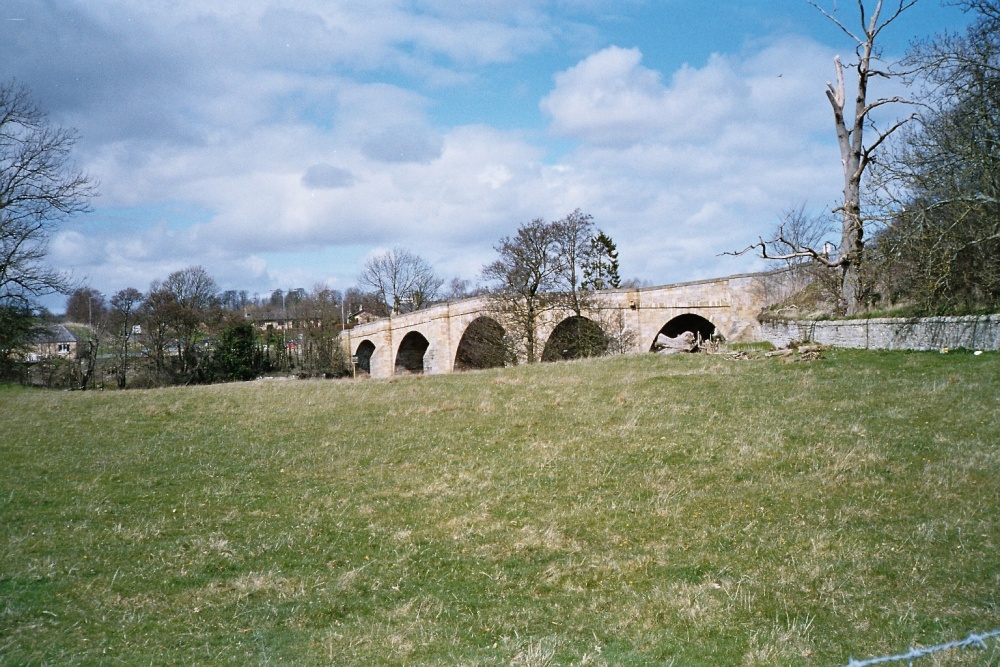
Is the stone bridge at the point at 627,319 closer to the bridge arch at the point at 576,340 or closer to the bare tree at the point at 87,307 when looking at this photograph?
the bridge arch at the point at 576,340

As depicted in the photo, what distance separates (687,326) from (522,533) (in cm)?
2616

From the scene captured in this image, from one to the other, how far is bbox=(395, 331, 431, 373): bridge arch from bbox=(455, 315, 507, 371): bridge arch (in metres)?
9.12

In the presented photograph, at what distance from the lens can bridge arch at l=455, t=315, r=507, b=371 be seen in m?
35.2

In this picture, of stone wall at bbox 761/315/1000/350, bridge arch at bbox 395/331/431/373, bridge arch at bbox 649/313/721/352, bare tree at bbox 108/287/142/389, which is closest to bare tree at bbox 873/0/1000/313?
stone wall at bbox 761/315/1000/350

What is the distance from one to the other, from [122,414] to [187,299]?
146ft

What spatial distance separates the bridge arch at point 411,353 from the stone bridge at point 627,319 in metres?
2.02

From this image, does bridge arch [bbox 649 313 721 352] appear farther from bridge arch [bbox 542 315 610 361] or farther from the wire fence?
the wire fence

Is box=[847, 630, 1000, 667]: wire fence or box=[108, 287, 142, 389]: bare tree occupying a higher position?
box=[108, 287, 142, 389]: bare tree

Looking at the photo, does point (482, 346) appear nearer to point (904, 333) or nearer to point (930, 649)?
point (904, 333)

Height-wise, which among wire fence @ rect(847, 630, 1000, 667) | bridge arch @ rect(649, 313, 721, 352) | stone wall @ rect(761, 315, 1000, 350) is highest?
bridge arch @ rect(649, 313, 721, 352)

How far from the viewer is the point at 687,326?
32.0 metres

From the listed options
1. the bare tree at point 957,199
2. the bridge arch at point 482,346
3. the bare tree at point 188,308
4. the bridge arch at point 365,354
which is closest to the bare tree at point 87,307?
the bare tree at point 188,308

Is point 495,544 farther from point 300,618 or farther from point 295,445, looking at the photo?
point 295,445

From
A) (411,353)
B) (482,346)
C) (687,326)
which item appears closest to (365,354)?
(411,353)
